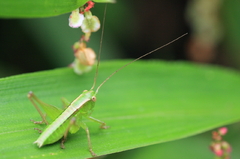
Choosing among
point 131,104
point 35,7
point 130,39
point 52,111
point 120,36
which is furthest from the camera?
point 130,39

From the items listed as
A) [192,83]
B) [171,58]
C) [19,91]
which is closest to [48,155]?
[19,91]

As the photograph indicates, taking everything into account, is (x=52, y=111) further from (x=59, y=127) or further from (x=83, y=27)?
(x=83, y=27)

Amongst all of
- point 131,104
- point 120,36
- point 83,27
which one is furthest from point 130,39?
point 83,27

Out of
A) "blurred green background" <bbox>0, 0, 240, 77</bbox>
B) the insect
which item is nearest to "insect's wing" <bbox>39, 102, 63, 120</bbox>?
the insect

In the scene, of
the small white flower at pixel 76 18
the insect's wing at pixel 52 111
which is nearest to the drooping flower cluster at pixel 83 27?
the small white flower at pixel 76 18

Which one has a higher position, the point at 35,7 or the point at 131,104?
the point at 35,7

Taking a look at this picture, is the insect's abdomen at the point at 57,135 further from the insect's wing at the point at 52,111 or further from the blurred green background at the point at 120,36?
the blurred green background at the point at 120,36

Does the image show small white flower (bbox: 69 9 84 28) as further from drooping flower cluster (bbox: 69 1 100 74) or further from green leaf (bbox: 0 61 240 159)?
green leaf (bbox: 0 61 240 159)
